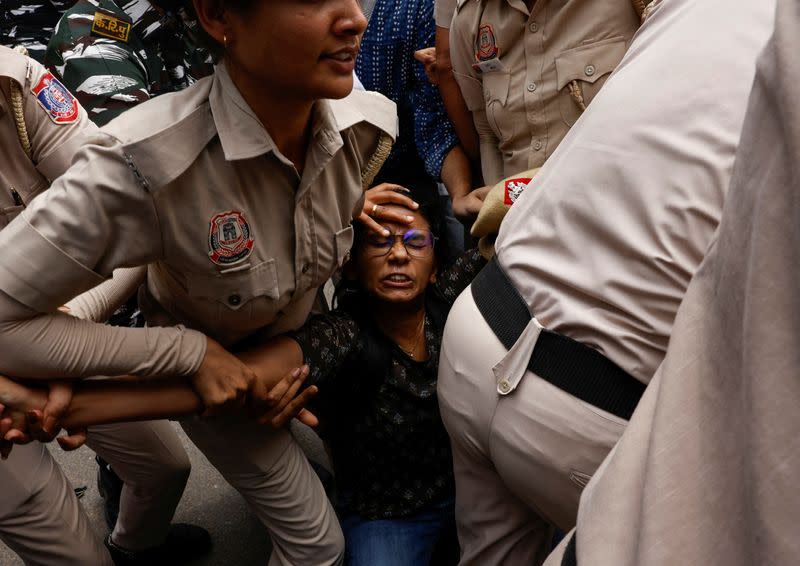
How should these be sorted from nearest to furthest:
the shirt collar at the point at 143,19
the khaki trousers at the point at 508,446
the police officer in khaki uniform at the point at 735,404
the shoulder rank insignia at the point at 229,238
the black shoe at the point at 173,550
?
the police officer in khaki uniform at the point at 735,404 → the khaki trousers at the point at 508,446 → the shoulder rank insignia at the point at 229,238 → the black shoe at the point at 173,550 → the shirt collar at the point at 143,19

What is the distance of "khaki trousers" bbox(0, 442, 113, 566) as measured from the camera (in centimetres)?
145

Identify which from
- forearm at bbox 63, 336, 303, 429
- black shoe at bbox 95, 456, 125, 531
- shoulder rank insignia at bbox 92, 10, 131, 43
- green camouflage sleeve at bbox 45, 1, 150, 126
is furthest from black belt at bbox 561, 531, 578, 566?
shoulder rank insignia at bbox 92, 10, 131, 43

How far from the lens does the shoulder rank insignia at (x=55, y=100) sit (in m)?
1.51

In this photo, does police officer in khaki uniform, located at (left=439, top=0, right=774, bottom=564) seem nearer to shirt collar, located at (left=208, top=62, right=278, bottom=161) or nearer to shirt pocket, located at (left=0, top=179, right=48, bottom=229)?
shirt collar, located at (left=208, top=62, right=278, bottom=161)

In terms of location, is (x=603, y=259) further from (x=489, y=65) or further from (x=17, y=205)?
(x=17, y=205)

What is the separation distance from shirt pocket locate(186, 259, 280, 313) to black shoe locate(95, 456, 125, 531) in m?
1.04

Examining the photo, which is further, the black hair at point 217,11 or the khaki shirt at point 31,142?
the khaki shirt at point 31,142

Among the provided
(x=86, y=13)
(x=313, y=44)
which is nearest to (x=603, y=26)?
(x=313, y=44)

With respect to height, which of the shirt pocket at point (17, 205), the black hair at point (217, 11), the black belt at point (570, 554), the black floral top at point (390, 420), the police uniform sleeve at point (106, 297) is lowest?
the black floral top at point (390, 420)

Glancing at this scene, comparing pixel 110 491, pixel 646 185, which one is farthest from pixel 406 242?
pixel 110 491

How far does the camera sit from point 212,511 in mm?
2244

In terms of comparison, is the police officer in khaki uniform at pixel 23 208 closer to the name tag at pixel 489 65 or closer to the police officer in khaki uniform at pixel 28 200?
the police officer in khaki uniform at pixel 28 200

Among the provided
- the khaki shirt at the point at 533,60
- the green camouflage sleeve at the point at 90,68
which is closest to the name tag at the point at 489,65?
the khaki shirt at the point at 533,60

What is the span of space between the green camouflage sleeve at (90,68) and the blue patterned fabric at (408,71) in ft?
2.41
